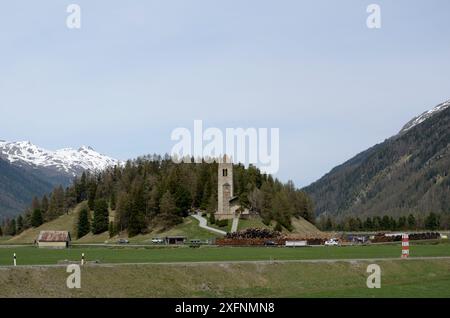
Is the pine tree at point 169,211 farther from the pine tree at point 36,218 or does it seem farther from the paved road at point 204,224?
the pine tree at point 36,218

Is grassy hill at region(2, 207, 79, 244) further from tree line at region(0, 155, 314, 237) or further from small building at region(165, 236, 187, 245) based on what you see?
small building at region(165, 236, 187, 245)

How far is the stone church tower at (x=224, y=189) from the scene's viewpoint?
15215 centimetres

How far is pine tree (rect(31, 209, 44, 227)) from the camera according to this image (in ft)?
594

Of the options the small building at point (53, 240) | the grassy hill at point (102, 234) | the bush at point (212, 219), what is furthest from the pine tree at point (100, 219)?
the small building at point (53, 240)

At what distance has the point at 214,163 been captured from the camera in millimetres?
178250

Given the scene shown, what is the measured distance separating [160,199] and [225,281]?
3890 inches

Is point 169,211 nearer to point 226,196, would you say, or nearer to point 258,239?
point 226,196

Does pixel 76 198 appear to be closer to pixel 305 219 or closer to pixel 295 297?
pixel 305 219

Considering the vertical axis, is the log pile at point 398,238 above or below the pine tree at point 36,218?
above

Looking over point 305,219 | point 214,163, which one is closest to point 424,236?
point 305,219

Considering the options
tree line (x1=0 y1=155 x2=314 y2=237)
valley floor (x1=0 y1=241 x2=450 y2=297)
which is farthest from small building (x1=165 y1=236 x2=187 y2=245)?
valley floor (x1=0 y1=241 x2=450 y2=297)

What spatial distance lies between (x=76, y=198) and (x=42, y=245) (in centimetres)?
7634

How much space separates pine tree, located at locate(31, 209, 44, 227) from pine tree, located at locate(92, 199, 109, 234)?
26.7 meters

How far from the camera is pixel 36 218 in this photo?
596ft
